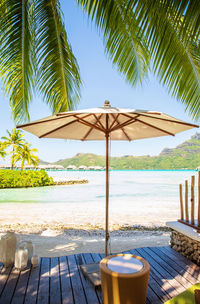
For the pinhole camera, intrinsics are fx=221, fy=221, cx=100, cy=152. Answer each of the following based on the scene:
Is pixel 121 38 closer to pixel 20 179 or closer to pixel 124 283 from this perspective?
pixel 124 283

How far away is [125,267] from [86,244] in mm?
2870

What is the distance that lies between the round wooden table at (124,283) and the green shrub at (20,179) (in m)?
21.1

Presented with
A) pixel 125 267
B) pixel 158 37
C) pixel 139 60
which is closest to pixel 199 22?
pixel 158 37

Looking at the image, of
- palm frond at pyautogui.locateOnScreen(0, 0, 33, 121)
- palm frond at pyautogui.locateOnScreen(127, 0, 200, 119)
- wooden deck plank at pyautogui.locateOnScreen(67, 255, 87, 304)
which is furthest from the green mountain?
wooden deck plank at pyautogui.locateOnScreen(67, 255, 87, 304)

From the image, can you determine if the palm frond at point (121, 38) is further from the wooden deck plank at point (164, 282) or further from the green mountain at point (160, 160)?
the green mountain at point (160, 160)

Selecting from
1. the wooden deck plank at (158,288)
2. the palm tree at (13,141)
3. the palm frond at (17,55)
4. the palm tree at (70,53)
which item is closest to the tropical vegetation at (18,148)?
the palm tree at (13,141)

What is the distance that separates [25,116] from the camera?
4410 millimetres

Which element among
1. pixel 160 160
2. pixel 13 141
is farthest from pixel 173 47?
pixel 160 160

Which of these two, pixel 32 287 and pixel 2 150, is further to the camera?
pixel 2 150

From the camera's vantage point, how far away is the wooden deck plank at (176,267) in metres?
2.74

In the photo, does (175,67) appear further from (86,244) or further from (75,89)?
(86,244)

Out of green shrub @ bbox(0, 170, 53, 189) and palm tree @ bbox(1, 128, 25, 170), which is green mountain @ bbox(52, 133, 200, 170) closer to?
palm tree @ bbox(1, 128, 25, 170)

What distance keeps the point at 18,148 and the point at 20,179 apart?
13.1 m

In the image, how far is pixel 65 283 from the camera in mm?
2621
